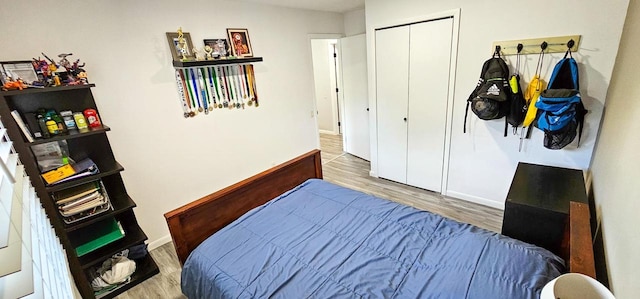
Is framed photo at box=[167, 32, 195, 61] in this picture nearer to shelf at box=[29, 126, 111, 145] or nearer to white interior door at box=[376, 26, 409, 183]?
shelf at box=[29, 126, 111, 145]

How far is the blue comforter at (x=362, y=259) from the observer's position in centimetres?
128

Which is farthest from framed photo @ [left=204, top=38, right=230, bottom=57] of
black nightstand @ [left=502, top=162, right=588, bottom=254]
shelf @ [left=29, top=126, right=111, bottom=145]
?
black nightstand @ [left=502, top=162, right=588, bottom=254]

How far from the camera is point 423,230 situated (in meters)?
1.67

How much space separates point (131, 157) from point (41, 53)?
929mm

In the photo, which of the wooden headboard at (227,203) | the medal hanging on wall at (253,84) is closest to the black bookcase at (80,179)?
the wooden headboard at (227,203)

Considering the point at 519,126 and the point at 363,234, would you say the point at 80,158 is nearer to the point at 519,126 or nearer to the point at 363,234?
the point at 363,234

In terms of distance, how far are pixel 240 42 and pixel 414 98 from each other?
204 cm

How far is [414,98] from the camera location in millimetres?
3029

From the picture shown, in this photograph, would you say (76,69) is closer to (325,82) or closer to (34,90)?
(34,90)

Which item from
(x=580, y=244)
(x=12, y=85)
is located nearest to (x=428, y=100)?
(x=580, y=244)

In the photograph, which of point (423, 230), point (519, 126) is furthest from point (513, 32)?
point (423, 230)

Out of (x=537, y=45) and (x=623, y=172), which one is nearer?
(x=623, y=172)

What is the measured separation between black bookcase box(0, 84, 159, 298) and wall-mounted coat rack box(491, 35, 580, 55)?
3.24 m

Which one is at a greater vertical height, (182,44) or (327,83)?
(182,44)
